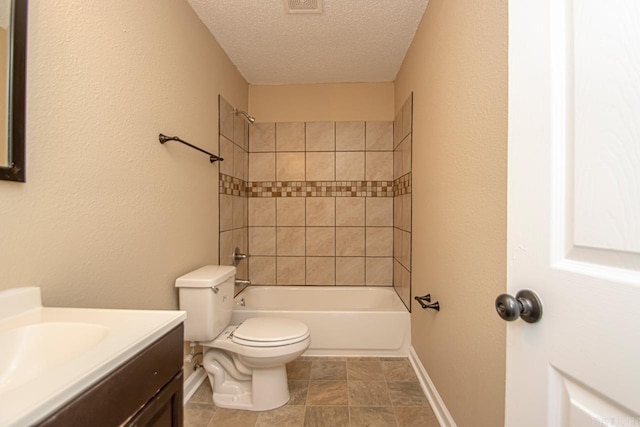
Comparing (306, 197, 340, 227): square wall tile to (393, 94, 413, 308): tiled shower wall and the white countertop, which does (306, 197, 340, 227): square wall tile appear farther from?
the white countertop

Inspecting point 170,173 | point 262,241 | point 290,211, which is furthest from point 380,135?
point 170,173

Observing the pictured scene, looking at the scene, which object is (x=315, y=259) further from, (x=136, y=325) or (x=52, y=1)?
(x=52, y=1)

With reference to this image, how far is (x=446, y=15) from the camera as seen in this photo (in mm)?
1452

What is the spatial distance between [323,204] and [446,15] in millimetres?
1763

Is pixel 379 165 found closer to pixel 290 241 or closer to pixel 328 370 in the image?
pixel 290 241

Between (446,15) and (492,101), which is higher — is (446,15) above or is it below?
above

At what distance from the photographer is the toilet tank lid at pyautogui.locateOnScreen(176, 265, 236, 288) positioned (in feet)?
5.06

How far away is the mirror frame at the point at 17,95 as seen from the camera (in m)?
0.78

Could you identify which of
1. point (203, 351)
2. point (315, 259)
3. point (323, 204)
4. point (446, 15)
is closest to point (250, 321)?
point (203, 351)

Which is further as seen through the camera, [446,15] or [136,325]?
[446,15]

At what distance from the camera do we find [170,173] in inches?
60.2

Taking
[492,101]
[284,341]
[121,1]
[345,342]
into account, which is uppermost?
[121,1]

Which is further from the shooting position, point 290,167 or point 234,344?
point 290,167

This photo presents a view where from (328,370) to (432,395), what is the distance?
2.22 ft
